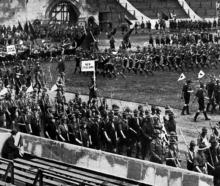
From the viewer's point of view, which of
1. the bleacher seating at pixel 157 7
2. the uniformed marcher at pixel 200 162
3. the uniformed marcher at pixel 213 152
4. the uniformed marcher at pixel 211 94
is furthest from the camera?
the bleacher seating at pixel 157 7

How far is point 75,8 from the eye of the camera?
60.2 metres

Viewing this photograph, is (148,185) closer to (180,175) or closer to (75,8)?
(180,175)

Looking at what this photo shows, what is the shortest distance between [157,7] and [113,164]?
1979 inches

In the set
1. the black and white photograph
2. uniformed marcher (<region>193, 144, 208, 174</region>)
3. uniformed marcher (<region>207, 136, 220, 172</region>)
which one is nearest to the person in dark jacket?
the black and white photograph

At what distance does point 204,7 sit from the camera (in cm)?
6631

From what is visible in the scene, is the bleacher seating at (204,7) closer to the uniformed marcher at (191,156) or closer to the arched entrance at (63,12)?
the arched entrance at (63,12)

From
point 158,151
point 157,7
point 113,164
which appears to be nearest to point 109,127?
point 113,164

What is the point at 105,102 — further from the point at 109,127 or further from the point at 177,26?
the point at 177,26

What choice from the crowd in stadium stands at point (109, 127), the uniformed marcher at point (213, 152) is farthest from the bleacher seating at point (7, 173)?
the uniformed marcher at point (213, 152)

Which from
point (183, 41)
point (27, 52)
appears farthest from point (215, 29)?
point (27, 52)

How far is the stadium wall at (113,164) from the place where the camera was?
46.5ft

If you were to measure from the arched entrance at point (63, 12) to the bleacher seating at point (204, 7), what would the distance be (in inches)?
583

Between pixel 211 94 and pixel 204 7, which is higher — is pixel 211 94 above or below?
below

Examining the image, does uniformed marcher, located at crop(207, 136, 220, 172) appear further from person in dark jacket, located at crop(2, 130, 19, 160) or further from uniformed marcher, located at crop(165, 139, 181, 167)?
person in dark jacket, located at crop(2, 130, 19, 160)
